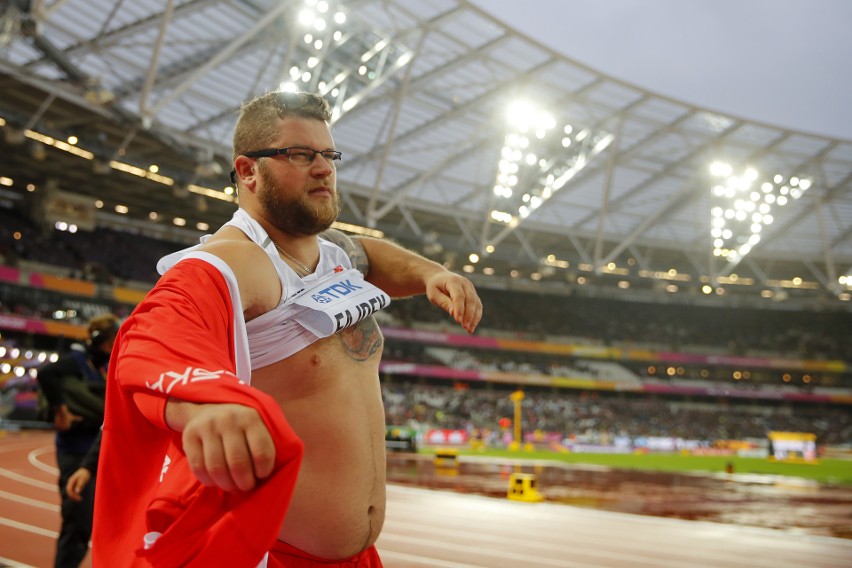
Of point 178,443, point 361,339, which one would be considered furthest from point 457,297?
point 178,443

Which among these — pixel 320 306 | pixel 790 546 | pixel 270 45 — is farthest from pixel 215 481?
pixel 270 45

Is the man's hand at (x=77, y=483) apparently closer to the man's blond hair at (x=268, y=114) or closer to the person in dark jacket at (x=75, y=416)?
the person in dark jacket at (x=75, y=416)

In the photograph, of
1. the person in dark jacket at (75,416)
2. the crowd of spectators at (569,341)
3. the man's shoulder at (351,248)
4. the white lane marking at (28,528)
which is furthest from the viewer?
the crowd of spectators at (569,341)

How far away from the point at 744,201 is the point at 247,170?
4175 cm

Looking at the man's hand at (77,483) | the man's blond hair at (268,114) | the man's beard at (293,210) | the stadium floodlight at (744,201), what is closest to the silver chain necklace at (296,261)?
the man's beard at (293,210)

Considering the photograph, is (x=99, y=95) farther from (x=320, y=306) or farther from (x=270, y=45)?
(x=320, y=306)

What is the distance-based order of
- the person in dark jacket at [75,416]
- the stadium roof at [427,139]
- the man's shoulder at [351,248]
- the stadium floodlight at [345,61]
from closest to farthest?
the man's shoulder at [351,248] → the person in dark jacket at [75,416] → the stadium roof at [427,139] → the stadium floodlight at [345,61]

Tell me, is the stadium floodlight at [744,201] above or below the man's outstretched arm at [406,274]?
above

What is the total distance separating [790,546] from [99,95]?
61.1ft

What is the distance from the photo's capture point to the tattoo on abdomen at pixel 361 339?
7.37 feet

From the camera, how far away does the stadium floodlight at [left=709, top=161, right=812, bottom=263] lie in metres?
38.3

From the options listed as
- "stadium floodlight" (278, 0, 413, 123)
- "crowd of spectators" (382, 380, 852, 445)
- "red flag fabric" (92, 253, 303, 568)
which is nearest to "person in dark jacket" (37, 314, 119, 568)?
"red flag fabric" (92, 253, 303, 568)

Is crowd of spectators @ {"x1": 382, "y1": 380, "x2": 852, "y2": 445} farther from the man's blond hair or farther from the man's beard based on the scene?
the man's blond hair

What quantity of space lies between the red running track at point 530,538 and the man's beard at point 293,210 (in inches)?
209
